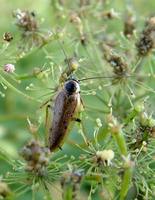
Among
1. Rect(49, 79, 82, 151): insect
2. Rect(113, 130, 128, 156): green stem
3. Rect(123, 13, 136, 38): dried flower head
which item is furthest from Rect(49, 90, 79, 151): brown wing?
Rect(123, 13, 136, 38): dried flower head

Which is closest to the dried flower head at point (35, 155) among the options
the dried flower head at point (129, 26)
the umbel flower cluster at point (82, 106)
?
the umbel flower cluster at point (82, 106)

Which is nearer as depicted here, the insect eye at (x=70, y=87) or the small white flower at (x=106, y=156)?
the small white flower at (x=106, y=156)

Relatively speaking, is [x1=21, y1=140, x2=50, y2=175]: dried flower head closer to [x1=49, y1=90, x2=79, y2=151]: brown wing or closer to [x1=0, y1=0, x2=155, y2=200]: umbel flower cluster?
[x1=0, y1=0, x2=155, y2=200]: umbel flower cluster

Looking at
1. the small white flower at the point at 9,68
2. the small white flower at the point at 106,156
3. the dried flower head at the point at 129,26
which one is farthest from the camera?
the dried flower head at the point at 129,26

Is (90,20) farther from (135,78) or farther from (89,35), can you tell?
(135,78)

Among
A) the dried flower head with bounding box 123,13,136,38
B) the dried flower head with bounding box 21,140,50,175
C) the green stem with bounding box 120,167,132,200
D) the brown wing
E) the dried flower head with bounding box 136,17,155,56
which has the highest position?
the dried flower head with bounding box 123,13,136,38

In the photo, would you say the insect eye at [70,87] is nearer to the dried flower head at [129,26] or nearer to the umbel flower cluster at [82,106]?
the umbel flower cluster at [82,106]

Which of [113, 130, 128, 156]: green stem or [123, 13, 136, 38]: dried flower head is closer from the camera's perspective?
[113, 130, 128, 156]: green stem

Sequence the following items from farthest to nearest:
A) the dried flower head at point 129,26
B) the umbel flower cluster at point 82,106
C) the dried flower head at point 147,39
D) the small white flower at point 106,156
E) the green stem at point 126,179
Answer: the dried flower head at point 129,26, the dried flower head at point 147,39, the small white flower at point 106,156, the umbel flower cluster at point 82,106, the green stem at point 126,179
